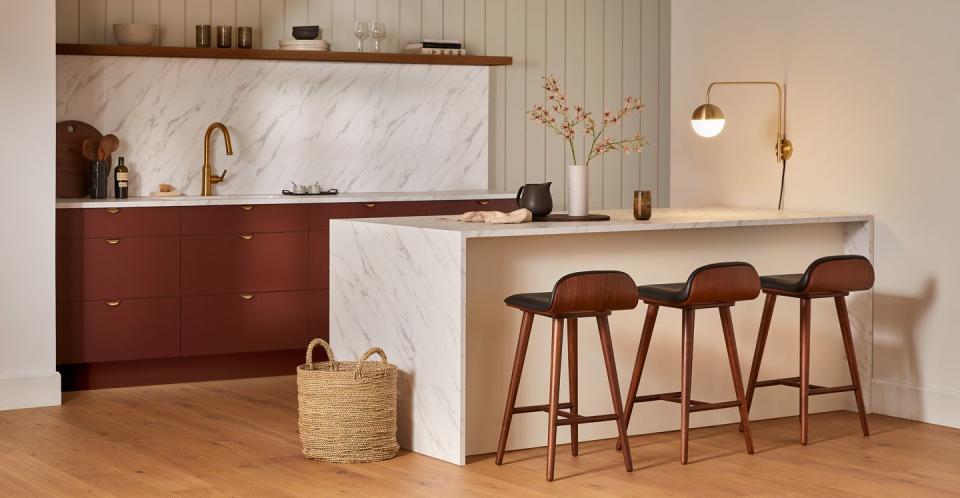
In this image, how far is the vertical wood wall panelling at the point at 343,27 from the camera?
7410mm

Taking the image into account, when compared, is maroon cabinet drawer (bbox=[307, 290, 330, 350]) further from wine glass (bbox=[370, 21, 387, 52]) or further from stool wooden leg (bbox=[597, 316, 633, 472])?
stool wooden leg (bbox=[597, 316, 633, 472])

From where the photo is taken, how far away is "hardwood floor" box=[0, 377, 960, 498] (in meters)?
4.32

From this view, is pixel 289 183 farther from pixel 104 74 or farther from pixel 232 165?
pixel 104 74

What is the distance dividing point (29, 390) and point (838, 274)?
355cm

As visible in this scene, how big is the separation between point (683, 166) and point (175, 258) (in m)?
2.60

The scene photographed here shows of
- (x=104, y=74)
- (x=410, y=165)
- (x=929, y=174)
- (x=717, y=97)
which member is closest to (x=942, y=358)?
(x=929, y=174)

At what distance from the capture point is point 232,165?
707 centimetres

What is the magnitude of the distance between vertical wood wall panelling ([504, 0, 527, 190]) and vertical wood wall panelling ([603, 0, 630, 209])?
64 cm

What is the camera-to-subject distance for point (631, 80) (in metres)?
8.53

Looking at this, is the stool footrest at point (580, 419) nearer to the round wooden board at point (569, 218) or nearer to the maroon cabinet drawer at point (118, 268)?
the round wooden board at point (569, 218)

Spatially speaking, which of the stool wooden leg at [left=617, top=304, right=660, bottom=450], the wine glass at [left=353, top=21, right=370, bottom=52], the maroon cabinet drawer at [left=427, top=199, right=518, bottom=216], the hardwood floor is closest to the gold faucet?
the wine glass at [left=353, top=21, right=370, bottom=52]

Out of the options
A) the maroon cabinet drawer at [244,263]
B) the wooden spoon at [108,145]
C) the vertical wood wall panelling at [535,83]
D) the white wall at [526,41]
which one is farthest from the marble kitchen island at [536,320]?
the vertical wood wall panelling at [535,83]

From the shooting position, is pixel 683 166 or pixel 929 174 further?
pixel 683 166

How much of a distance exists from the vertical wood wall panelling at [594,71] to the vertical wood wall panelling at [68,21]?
10.6ft
